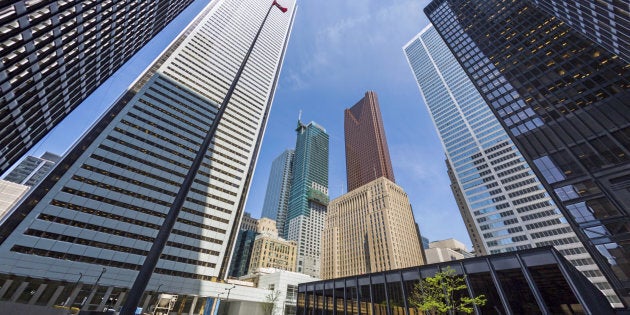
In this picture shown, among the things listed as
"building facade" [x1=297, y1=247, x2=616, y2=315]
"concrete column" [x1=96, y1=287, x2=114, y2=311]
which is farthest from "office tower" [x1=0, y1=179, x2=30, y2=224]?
"building facade" [x1=297, y1=247, x2=616, y2=315]

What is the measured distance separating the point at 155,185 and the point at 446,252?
161 m

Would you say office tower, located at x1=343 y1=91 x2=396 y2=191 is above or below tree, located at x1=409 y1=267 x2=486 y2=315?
above

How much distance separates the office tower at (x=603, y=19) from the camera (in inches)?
1219

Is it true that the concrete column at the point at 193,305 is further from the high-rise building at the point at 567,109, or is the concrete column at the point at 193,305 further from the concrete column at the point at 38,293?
the high-rise building at the point at 567,109

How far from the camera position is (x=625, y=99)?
134 feet

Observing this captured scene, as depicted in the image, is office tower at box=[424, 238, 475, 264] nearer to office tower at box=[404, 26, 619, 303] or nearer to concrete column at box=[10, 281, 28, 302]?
office tower at box=[404, 26, 619, 303]

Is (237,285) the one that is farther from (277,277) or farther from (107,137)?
(107,137)

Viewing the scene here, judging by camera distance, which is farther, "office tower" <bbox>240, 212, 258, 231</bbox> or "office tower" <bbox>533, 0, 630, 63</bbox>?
"office tower" <bbox>240, 212, 258, 231</bbox>

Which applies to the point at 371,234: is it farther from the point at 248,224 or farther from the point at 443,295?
the point at 443,295

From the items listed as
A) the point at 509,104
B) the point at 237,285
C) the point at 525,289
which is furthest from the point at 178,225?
the point at 509,104

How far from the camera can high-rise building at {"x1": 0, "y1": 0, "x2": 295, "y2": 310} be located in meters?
50.9

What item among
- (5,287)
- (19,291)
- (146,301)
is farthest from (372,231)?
(5,287)

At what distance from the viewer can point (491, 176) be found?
94.5 meters

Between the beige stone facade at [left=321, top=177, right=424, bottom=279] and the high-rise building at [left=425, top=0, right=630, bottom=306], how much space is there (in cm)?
7325
